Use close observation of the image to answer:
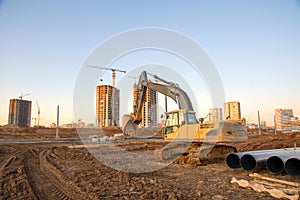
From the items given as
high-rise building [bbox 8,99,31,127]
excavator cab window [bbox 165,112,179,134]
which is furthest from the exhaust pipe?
high-rise building [bbox 8,99,31,127]

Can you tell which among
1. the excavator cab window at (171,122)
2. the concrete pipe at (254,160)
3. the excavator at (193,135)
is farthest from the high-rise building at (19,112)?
the concrete pipe at (254,160)

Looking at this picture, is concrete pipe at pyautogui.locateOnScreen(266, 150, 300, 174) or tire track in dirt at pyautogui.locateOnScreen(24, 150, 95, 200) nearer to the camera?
tire track in dirt at pyautogui.locateOnScreen(24, 150, 95, 200)

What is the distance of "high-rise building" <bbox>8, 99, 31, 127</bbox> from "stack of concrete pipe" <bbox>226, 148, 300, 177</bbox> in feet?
297

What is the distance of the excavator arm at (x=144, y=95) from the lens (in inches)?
498

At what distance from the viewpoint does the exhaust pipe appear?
6973mm

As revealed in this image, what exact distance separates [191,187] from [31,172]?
19.0 feet

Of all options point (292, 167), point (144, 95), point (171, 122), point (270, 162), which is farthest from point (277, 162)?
point (144, 95)

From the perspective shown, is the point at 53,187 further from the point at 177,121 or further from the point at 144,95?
the point at 144,95

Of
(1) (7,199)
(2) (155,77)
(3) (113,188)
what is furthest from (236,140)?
(1) (7,199)

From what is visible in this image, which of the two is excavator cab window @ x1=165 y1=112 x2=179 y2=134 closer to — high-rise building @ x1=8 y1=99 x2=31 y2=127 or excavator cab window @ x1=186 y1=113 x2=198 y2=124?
excavator cab window @ x1=186 y1=113 x2=198 y2=124

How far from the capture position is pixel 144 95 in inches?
638

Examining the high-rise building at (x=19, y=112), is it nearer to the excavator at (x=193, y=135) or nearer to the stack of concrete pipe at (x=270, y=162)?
the excavator at (x=193, y=135)

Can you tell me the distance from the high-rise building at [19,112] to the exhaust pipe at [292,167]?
9213 centimetres

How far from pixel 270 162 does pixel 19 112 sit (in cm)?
9472
